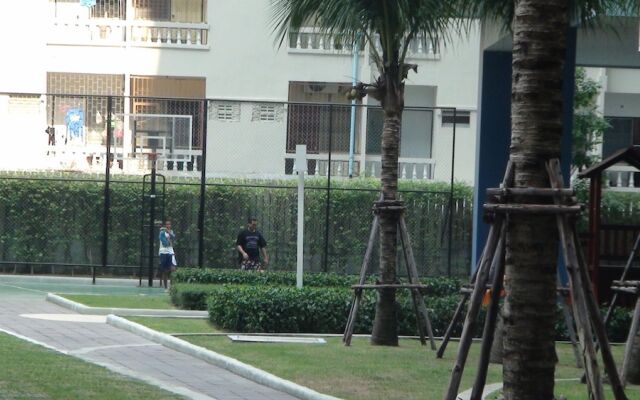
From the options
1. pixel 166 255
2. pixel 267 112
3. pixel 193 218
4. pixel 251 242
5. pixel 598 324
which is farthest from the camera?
pixel 267 112

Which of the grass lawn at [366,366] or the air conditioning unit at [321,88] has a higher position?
the air conditioning unit at [321,88]

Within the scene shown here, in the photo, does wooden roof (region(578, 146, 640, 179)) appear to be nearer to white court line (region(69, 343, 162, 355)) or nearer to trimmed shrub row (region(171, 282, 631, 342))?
trimmed shrub row (region(171, 282, 631, 342))

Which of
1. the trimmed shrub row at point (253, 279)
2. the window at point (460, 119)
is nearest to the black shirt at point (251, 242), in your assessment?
the trimmed shrub row at point (253, 279)

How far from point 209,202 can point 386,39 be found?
17.5 metres

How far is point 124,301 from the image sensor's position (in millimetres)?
24234

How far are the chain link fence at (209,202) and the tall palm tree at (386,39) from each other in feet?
45.8

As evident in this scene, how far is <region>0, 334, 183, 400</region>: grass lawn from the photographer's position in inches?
472

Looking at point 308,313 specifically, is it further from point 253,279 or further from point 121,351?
point 253,279

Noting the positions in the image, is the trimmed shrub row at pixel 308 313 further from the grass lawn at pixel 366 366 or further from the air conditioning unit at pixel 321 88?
the air conditioning unit at pixel 321 88

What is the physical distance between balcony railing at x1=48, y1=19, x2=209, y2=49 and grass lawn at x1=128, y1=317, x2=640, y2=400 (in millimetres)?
24368

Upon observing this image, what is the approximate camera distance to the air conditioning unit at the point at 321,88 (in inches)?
1699

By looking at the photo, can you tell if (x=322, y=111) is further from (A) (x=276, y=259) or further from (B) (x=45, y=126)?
(B) (x=45, y=126)

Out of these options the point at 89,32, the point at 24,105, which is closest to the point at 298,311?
the point at 24,105

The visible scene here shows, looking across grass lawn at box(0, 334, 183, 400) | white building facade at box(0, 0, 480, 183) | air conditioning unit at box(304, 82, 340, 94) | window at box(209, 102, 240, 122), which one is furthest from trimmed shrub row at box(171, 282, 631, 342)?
air conditioning unit at box(304, 82, 340, 94)
